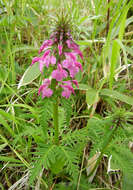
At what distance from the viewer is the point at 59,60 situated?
1142 millimetres

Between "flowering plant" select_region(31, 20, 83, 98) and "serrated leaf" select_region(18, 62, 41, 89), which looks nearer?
"flowering plant" select_region(31, 20, 83, 98)

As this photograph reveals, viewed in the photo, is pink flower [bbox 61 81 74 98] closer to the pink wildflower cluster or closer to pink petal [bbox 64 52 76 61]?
the pink wildflower cluster

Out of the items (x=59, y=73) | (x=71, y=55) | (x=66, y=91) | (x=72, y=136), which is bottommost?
(x=72, y=136)

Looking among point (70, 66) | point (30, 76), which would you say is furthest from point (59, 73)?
point (30, 76)

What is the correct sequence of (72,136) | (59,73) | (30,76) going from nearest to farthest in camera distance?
1. (59,73)
2. (72,136)
3. (30,76)

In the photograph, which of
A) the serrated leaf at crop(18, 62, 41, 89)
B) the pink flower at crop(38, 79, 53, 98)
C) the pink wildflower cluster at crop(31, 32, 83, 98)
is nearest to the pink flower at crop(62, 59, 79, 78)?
the pink wildflower cluster at crop(31, 32, 83, 98)

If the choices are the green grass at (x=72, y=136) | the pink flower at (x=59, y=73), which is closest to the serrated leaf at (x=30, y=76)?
the green grass at (x=72, y=136)

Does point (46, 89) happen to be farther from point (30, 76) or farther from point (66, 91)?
point (30, 76)

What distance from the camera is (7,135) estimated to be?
1.84 metres

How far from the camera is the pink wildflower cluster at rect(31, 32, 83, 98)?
1093 mm

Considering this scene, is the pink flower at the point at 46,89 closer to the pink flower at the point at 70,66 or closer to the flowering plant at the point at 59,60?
the flowering plant at the point at 59,60

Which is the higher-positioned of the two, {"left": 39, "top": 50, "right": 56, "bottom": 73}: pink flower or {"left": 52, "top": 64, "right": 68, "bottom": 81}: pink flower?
{"left": 39, "top": 50, "right": 56, "bottom": 73}: pink flower

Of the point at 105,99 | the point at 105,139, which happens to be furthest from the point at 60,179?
the point at 105,99

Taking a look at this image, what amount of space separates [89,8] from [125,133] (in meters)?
1.69
